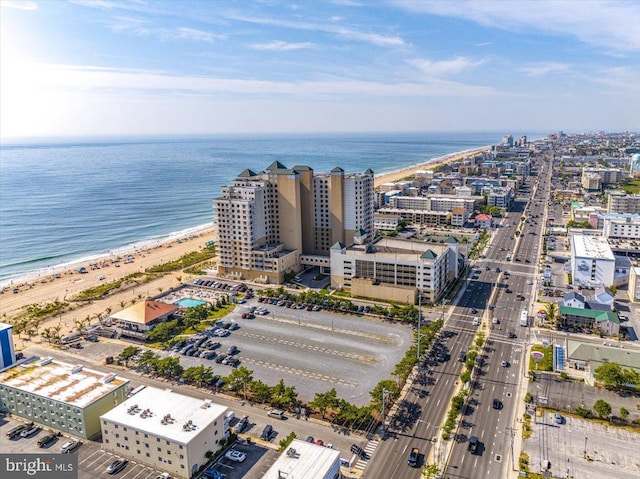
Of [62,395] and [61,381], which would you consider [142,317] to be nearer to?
[61,381]

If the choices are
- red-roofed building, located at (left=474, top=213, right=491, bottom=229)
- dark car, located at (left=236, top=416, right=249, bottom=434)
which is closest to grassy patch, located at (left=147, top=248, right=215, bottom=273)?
dark car, located at (left=236, top=416, right=249, bottom=434)

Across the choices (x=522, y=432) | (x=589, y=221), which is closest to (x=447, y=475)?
(x=522, y=432)

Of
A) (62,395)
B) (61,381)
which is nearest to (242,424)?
(62,395)

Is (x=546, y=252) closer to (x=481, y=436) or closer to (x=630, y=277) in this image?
(x=630, y=277)

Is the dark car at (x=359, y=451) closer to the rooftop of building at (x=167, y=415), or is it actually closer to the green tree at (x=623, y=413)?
the rooftop of building at (x=167, y=415)

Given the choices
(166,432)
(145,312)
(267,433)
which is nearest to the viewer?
(166,432)
